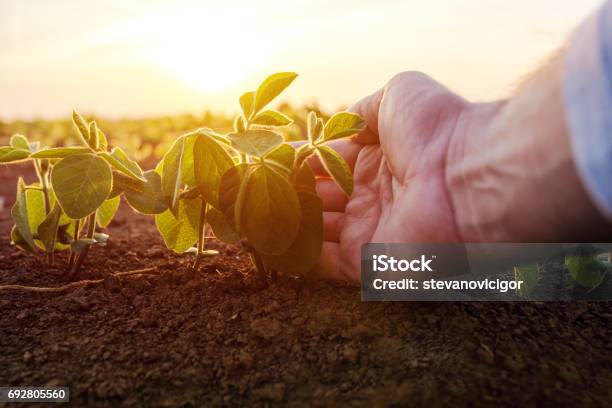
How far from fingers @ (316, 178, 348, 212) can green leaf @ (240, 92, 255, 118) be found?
1.79ft

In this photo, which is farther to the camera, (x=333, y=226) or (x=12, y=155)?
(x=333, y=226)

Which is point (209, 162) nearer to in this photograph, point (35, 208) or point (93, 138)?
point (93, 138)

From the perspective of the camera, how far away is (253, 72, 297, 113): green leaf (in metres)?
1.47

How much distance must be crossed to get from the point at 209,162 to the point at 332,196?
570 millimetres

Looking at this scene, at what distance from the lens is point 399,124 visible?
5.36 feet

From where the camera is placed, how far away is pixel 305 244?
60.6 inches

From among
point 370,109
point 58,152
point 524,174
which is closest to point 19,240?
point 58,152

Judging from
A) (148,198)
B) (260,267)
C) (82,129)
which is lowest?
(260,267)

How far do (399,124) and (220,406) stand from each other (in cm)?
Answer: 92

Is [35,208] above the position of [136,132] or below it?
below

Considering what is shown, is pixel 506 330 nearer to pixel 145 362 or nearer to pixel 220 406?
pixel 220 406

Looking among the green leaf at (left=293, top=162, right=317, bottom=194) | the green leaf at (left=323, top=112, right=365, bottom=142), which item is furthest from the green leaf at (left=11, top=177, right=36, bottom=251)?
the green leaf at (left=323, top=112, right=365, bottom=142)

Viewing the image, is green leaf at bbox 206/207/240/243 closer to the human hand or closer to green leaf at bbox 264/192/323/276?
green leaf at bbox 264/192/323/276

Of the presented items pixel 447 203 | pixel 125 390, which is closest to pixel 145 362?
pixel 125 390
